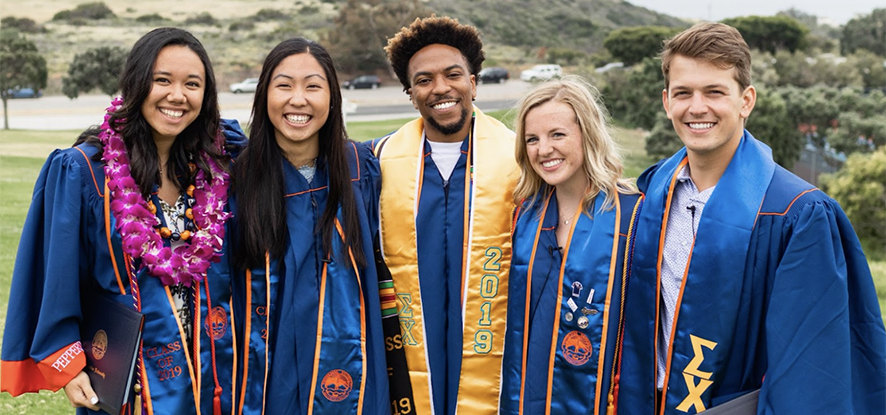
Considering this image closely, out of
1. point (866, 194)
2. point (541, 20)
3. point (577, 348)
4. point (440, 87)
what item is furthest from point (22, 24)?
point (577, 348)

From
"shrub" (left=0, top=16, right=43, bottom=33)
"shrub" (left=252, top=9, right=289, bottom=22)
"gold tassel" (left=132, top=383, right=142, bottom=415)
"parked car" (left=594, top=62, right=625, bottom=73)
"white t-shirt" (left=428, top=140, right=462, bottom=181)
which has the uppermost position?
"shrub" (left=252, top=9, right=289, bottom=22)

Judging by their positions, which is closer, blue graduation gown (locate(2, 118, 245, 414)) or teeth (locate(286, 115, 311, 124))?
blue graduation gown (locate(2, 118, 245, 414))

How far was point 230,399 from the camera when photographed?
121 inches

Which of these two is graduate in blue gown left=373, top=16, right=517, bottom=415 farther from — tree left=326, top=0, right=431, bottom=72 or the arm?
tree left=326, top=0, right=431, bottom=72

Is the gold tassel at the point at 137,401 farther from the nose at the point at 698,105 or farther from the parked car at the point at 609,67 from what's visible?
the parked car at the point at 609,67

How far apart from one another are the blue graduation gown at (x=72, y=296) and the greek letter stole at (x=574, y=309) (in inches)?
49.9

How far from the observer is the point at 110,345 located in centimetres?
282

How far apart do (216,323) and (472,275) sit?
1.12 metres

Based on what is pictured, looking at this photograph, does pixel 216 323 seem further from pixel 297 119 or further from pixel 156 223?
pixel 297 119

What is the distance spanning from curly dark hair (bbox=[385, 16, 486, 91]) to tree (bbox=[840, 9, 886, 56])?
65.5 metres

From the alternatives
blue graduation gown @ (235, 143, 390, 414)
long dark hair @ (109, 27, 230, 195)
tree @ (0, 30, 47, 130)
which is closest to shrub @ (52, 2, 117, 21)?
tree @ (0, 30, 47, 130)

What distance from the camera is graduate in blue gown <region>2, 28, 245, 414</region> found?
2.79 m

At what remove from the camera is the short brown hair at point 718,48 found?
8.90ft

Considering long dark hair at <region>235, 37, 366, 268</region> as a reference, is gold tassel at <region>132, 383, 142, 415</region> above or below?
below
